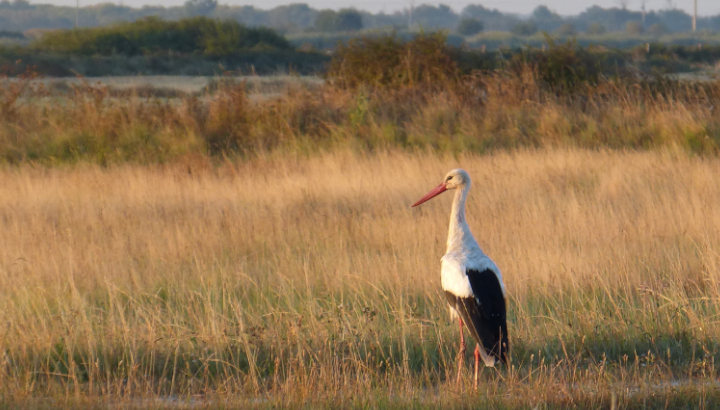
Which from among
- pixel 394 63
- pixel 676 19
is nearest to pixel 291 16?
pixel 676 19

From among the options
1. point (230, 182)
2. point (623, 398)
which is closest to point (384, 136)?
point (230, 182)

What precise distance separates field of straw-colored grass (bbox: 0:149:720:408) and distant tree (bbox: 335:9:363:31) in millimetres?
103076

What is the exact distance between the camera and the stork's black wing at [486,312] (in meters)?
4.08

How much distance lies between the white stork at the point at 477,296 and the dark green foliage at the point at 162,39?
4481 centimetres

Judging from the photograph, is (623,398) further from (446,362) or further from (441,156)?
(441,156)

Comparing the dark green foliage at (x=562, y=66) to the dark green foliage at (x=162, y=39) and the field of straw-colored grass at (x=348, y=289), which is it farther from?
the dark green foliage at (x=162, y=39)

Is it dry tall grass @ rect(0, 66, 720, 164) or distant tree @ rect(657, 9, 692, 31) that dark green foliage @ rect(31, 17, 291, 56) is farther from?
distant tree @ rect(657, 9, 692, 31)

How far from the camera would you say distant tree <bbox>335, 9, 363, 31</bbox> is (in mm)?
110562

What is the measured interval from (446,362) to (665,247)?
312 centimetres

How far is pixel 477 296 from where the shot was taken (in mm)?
4203

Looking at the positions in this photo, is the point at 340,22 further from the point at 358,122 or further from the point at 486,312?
the point at 486,312

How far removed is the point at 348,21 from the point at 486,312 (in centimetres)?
11020

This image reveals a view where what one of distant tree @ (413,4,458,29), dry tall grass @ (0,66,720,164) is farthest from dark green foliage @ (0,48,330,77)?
distant tree @ (413,4,458,29)

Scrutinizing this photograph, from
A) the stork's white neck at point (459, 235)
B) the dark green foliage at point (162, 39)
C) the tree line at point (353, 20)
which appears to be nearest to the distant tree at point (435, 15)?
the tree line at point (353, 20)
